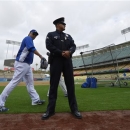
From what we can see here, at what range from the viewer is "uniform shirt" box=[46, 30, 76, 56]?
3.13m

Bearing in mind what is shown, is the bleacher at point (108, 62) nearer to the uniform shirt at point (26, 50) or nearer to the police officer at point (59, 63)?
the uniform shirt at point (26, 50)

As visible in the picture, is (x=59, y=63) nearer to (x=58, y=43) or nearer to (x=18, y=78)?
(x=58, y=43)

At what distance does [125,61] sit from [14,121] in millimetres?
11220

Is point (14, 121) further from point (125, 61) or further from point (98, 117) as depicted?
point (125, 61)

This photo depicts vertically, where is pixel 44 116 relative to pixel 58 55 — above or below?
below

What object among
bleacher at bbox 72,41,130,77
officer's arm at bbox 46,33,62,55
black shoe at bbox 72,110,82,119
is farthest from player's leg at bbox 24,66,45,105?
bleacher at bbox 72,41,130,77

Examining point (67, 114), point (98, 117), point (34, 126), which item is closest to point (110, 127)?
point (98, 117)

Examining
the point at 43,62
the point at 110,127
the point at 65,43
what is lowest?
the point at 110,127

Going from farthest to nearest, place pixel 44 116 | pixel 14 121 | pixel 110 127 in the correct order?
pixel 44 116 → pixel 14 121 → pixel 110 127

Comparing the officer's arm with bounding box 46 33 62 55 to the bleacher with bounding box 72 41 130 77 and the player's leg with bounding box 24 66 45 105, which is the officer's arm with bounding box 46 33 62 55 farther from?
the bleacher with bounding box 72 41 130 77

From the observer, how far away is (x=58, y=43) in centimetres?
325

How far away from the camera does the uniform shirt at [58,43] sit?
313 centimetres

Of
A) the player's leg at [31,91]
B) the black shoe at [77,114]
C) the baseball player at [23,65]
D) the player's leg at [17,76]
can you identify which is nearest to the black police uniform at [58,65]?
the black shoe at [77,114]

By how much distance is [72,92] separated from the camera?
3260 mm
